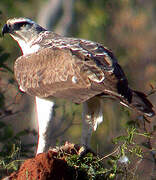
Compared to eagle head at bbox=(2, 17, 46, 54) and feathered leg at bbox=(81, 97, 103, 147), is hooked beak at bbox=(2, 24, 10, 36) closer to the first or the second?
eagle head at bbox=(2, 17, 46, 54)

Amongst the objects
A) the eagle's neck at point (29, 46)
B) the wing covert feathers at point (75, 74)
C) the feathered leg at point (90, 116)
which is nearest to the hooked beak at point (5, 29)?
the eagle's neck at point (29, 46)

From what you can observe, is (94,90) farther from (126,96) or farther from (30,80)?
(30,80)

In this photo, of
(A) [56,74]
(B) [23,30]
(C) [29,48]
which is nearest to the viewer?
(A) [56,74]

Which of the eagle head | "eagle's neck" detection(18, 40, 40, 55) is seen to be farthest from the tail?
the eagle head

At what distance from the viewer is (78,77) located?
6.58 metres

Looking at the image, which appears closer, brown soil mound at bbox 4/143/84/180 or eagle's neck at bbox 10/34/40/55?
brown soil mound at bbox 4/143/84/180

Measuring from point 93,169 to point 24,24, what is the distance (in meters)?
3.31

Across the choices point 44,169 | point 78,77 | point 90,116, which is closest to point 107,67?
point 78,77

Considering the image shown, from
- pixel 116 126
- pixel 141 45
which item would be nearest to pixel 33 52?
pixel 116 126

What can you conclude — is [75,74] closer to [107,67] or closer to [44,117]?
[107,67]

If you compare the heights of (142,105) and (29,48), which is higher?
(142,105)

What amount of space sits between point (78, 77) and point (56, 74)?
1.38 feet

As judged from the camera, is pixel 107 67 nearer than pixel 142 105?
No

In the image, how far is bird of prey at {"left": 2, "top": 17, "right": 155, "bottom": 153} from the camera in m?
6.38
